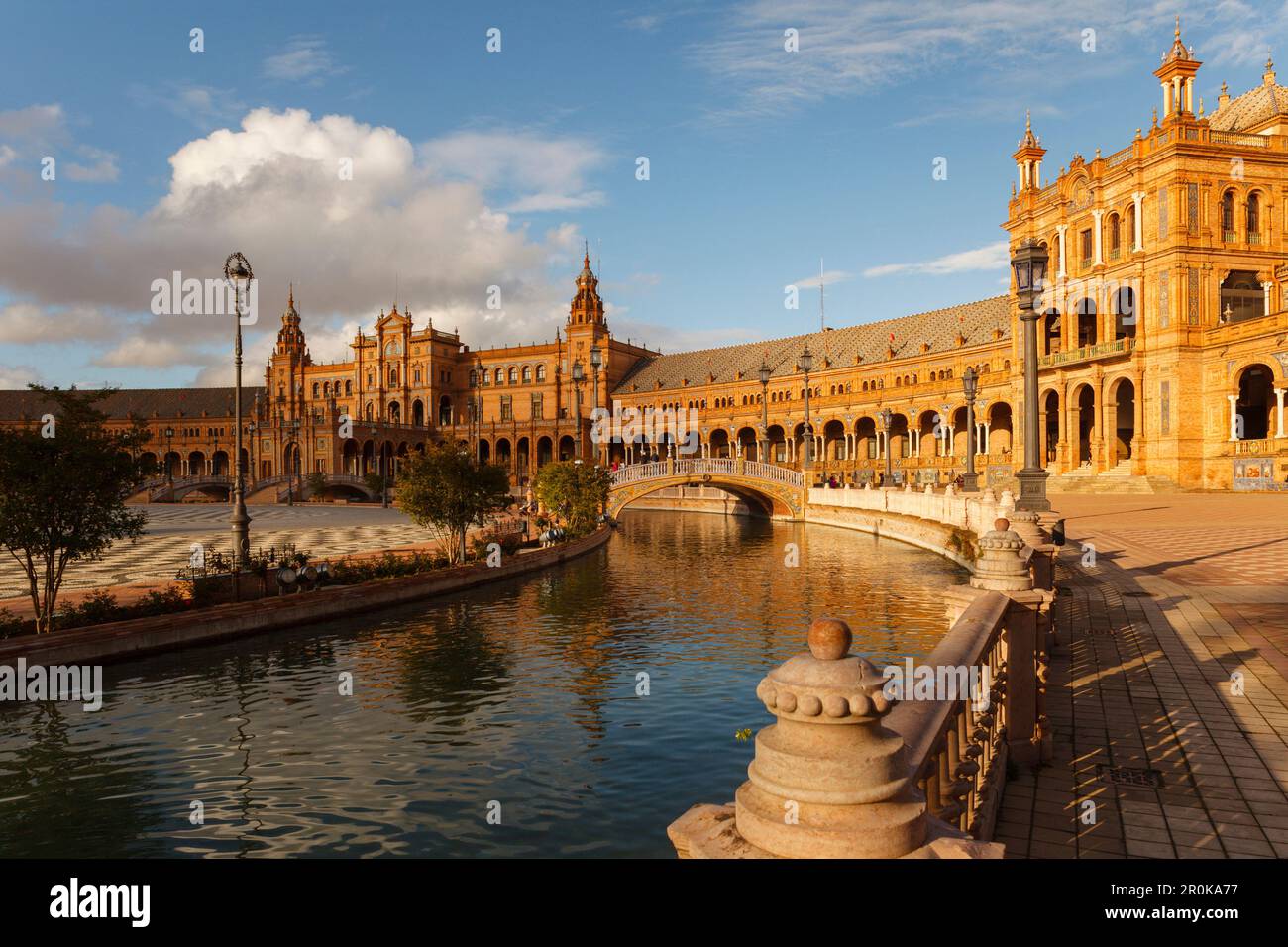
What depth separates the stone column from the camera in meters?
2.74

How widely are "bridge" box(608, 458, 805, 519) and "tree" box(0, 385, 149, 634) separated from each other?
34746mm

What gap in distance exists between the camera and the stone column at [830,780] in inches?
108

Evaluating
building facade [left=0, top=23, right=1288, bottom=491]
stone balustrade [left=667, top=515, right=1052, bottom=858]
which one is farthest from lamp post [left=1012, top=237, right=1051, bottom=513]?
building facade [left=0, top=23, right=1288, bottom=491]

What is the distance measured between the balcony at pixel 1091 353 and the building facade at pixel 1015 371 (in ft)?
0.59

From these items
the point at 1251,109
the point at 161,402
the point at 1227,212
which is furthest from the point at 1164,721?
the point at 161,402

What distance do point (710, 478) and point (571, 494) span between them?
16301mm

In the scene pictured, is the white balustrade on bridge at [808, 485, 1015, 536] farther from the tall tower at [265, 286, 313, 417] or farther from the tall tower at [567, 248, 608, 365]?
the tall tower at [265, 286, 313, 417]

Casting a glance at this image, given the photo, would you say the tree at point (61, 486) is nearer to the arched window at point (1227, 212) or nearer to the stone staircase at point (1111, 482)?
the stone staircase at point (1111, 482)

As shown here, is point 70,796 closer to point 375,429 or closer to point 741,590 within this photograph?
point 741,590

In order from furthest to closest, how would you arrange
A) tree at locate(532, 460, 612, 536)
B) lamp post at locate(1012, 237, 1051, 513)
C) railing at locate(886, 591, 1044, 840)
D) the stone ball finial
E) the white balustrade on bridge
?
tree at locate(532, 460, 612, 536) < the white balustrade on bridge < lamp post at locate(1012, 237, 1051, 513) < railing at locate(886, 591, 1044, 840) < the stone ball finial

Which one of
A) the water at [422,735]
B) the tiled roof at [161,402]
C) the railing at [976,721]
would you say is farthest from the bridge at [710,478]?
the tiled roof at [161,402]

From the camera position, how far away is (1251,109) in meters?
53.3

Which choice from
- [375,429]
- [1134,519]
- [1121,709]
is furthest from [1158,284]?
[375,429]

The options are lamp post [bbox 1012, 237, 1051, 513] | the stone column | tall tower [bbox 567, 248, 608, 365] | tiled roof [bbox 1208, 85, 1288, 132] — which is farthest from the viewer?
tall tower [bbox 567, 248, 608, 365]
